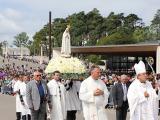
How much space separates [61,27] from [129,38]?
1133 inches

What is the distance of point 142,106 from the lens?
436 inches

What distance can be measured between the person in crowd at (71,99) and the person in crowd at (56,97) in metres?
1.03

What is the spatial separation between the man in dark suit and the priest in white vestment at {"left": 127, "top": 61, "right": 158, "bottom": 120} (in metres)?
4.69

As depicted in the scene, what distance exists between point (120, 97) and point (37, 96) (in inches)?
118

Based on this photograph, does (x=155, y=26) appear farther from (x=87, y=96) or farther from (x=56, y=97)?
(x=87, y=96)

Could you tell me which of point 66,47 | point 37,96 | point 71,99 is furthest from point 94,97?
point 66,47

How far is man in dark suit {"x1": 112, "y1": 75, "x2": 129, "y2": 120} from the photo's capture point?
15.8m

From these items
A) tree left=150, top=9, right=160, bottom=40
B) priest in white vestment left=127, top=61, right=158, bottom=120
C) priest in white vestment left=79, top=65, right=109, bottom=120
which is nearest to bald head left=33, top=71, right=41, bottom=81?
priest in white vestment left=79, top=65, right=109, bottom=120

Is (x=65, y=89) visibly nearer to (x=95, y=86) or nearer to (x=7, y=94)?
(x=95, y=86)

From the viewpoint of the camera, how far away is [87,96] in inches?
494

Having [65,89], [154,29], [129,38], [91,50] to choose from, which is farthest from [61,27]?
[65,89]

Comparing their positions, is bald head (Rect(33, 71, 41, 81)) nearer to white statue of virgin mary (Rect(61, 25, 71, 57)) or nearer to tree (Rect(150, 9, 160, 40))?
white statue of virgin mary (Rect(61, 25, 71, 57))

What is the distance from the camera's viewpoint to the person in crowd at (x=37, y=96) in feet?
45.7

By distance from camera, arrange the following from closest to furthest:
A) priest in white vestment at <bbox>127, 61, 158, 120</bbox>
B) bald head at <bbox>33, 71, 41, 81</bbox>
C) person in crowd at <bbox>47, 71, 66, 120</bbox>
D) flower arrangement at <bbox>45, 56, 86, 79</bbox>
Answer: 1. priest in white vestment at <bbox>127, 61, 158, 120</bbox>
2. bald head at <bbox>33, 71, 41, 81</bbox>
3. person in crowd at <bbox>47, 71, 66, 120</bbox>
4. flower arrangement at <bbox>45, 56, 86, 79</bbox>
